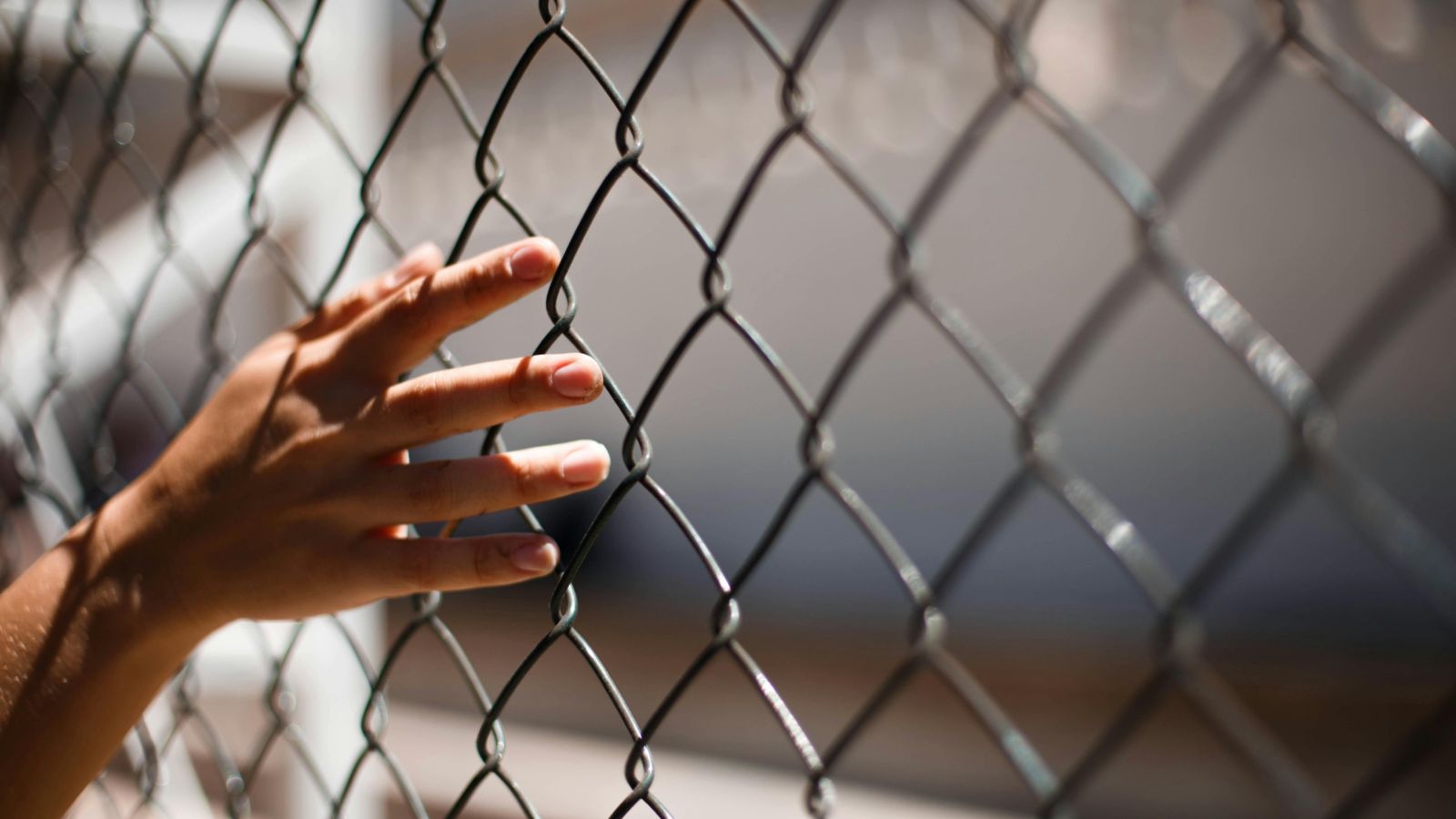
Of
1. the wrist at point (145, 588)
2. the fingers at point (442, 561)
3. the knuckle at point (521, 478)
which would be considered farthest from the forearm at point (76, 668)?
the knuckle at point (521, 478)

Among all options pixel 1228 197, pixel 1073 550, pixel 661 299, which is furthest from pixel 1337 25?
pixel 661 299

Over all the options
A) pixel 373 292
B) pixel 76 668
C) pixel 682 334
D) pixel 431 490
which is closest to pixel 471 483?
pixel 431 490

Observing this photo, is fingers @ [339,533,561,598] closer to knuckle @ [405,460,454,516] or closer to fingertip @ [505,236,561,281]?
knuckle @ [405,460,454,516]

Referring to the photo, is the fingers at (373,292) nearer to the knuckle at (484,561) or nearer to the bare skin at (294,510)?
the bare skin at (294,510)

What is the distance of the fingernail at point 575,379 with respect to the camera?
0.46m

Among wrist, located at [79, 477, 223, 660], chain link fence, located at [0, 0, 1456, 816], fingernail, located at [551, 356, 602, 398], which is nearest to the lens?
chain link fence, located at [0, 0, 1456, 816]

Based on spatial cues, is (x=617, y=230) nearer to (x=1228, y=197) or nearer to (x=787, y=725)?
(x=1228, y=197)

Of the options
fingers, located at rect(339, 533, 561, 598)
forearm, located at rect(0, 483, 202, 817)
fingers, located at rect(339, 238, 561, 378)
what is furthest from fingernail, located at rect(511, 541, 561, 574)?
forearm, located at rect(0, 483, 202, 817)

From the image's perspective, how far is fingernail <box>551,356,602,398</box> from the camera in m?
0.46

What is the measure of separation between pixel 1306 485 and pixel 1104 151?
0.11 meters

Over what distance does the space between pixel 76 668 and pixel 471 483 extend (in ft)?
0.87

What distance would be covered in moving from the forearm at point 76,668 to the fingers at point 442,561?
0.12 metres

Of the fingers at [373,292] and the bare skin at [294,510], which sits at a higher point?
the fingers at [373,292]

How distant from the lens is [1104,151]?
1.10 feet
